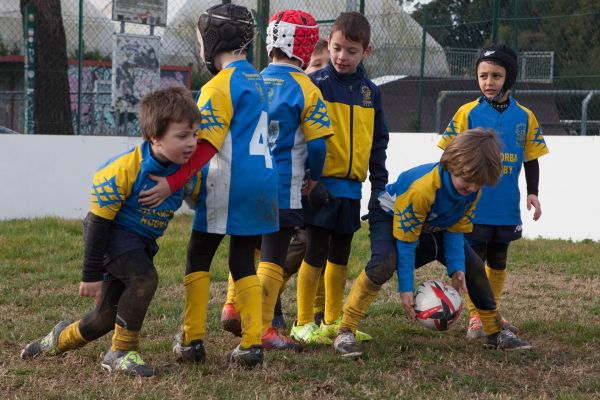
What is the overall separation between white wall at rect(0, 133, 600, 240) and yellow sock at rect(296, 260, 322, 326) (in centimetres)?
529

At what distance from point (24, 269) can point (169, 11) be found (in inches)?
217

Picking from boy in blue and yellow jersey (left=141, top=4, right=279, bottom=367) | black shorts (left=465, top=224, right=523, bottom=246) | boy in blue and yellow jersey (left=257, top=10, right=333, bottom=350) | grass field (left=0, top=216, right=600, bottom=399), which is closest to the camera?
grass field (left=0, top=216, right=600, bottom=399)

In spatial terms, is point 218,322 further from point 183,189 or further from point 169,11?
point 169,11

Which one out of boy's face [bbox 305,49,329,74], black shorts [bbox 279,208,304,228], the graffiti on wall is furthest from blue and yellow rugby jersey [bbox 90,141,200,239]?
the graffiti on wall

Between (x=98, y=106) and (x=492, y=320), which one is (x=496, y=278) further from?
(x=98, y=106)

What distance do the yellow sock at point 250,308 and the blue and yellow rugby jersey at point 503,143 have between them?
1.66m

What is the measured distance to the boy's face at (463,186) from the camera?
4355 mm

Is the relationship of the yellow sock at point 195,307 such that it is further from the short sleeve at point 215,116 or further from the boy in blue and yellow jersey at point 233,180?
the short sleeve at point 215,116

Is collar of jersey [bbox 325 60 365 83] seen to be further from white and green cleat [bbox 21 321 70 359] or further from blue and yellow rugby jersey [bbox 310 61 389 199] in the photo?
white and green cleat [bbox 21 321 70 359]

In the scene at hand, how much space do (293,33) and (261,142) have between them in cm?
73

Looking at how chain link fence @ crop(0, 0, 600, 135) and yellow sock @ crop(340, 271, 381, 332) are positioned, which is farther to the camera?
chain link fence @ crop(0, 0, 600, 135)

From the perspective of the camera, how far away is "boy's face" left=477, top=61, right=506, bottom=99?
5363 mm

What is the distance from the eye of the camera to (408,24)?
421 inches

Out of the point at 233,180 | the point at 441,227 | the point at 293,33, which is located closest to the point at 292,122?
the point at 293,33
